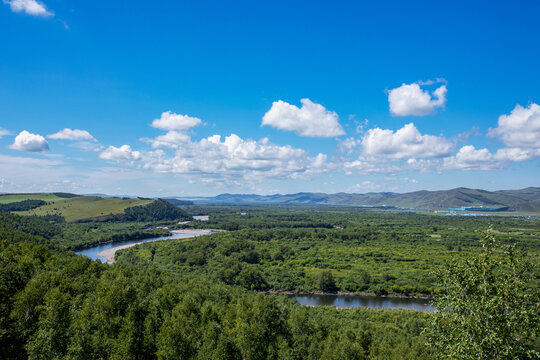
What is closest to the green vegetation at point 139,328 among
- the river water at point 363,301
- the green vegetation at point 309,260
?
the river water at point 363,301

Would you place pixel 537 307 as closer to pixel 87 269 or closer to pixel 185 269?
pixel 87 269

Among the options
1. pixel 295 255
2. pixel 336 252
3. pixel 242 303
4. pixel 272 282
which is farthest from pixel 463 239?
pixel 242 303

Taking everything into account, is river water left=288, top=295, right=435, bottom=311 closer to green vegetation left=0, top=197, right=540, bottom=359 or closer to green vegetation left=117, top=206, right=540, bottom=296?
green vegetation left=117, top=206, right=540, bottom=296

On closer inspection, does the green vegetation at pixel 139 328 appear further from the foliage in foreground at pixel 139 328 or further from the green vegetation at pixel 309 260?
the green vegetation at pixel 309 260

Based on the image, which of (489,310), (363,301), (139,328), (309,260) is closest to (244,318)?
(139,328)

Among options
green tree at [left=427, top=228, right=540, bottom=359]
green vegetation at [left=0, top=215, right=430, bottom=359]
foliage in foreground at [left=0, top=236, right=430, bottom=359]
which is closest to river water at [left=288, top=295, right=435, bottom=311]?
green vegetation at [left=0, top=215, right=430, bottom=359]
